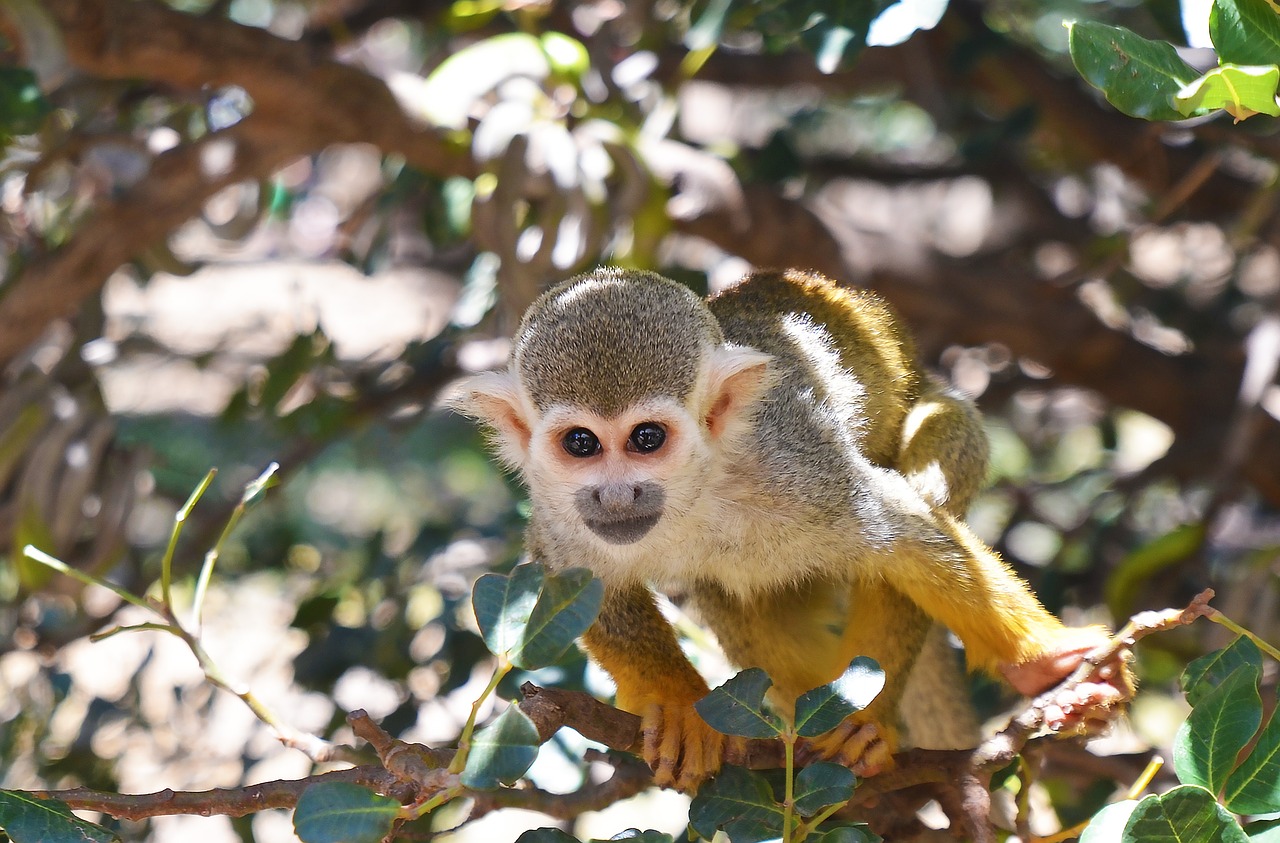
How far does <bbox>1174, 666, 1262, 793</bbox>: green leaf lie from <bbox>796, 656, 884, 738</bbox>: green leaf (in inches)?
12.5

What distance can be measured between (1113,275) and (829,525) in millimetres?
2300

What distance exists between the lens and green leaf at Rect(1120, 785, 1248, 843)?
115 centimetres

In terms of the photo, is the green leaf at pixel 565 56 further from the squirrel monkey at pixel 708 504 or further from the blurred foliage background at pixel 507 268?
the squirrel monkey at pixel 708 504

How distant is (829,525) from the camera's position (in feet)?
6.33

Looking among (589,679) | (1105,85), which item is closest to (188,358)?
(589,679)

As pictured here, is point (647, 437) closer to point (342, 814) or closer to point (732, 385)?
point (732, 385)

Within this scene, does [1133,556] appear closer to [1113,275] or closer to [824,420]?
[824,420]

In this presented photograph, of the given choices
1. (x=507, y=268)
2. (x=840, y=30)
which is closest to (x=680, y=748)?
(x=507, y=268)

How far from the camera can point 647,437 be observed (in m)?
1.88

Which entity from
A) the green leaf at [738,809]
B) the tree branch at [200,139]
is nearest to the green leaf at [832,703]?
the green leaf at [738,809]

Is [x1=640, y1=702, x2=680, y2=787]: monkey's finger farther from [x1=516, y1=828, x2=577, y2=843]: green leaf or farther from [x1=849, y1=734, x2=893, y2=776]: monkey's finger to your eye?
[x1=516, y1=828, x2=577, y2=843]: green leaf

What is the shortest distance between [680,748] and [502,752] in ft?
2.07

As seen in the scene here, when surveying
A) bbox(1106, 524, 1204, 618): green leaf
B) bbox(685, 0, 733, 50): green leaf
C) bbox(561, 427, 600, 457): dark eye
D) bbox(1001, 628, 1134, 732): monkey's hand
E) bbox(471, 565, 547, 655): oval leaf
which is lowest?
bbox(1106, 524, 1204, 618): green leaf

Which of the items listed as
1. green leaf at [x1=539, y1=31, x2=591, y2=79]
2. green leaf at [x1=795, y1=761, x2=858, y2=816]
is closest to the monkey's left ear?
green leaf at [x1=795, y1=761, x2=858, y2=816]
